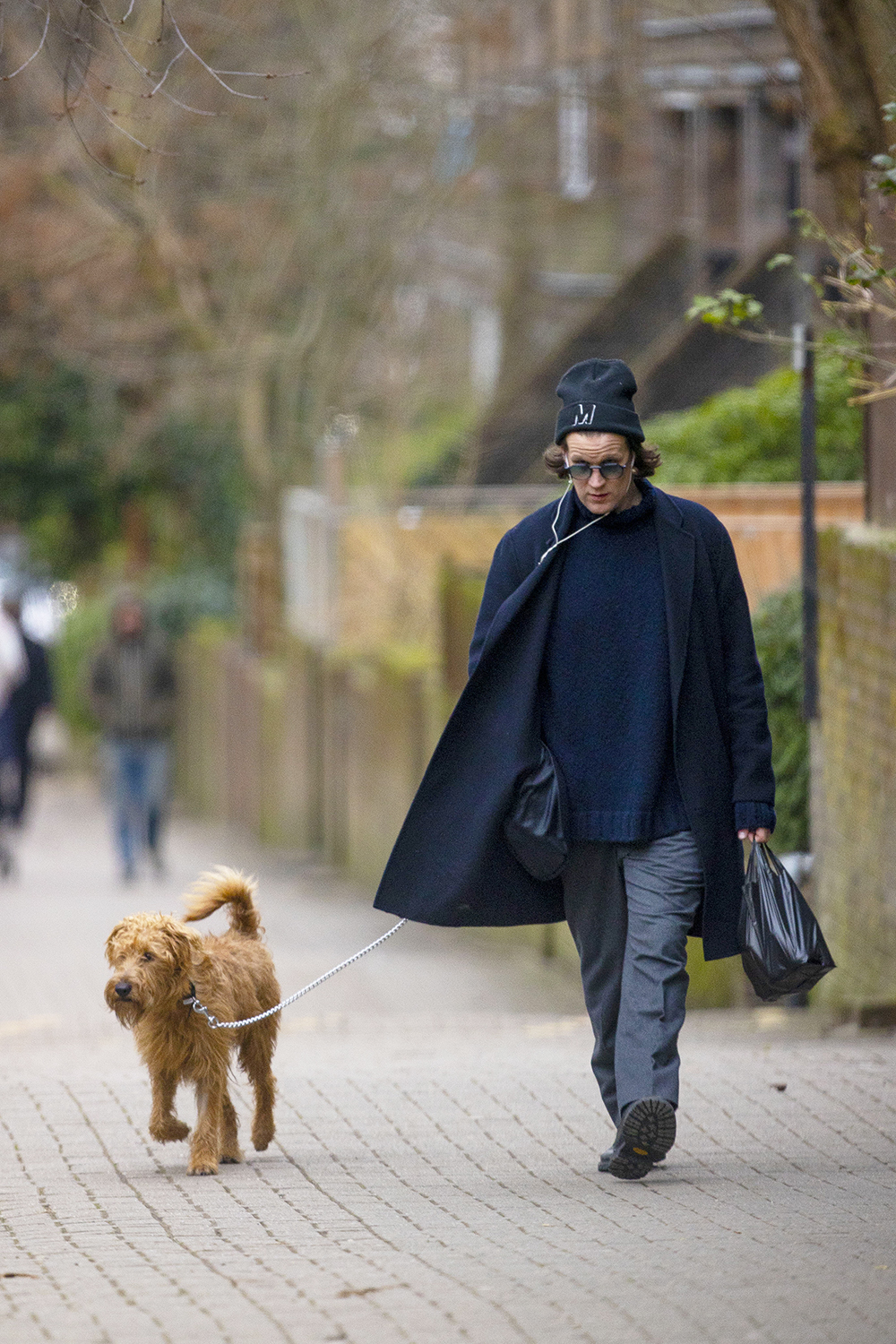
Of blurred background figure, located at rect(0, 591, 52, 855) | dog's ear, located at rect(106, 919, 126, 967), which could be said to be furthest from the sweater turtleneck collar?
blurred background figure, located at rect(0, 591, 52, 855)

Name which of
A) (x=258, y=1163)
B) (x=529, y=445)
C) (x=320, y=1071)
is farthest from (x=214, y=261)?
(x=258, y=1163)

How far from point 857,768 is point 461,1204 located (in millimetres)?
3809

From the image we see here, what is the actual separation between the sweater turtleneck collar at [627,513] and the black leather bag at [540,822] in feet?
2.06

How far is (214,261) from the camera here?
20172mm

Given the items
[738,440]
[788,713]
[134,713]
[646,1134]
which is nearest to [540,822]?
[646,1134]

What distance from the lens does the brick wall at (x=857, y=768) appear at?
7871mm

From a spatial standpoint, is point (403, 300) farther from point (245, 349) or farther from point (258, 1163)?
point (258, 1163)

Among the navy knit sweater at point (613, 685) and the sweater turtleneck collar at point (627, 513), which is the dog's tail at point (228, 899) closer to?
the navy knit sweater at point (613, 685)

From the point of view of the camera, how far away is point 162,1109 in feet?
17.7

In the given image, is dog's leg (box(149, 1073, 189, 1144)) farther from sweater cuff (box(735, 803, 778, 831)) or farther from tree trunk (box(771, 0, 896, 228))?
tree trunk (box(771, 0, 896, 228))

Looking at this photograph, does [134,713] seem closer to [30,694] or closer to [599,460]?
[30,694]

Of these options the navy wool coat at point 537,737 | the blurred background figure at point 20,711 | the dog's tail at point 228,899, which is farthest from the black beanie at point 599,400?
the blurred background figure at point 20,711

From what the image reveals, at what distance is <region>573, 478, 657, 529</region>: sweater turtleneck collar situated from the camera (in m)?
5.17

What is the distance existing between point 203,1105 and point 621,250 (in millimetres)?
16681
